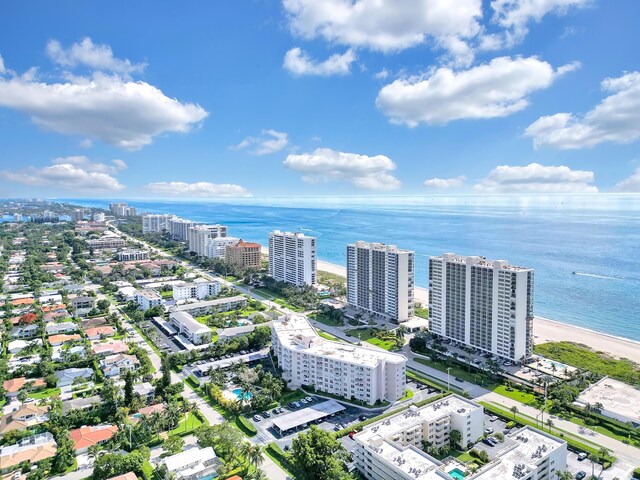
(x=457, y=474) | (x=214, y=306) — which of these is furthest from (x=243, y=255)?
(x=457, y=474)

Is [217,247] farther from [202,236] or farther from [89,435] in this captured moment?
[89,435]

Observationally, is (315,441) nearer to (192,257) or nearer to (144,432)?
(144,432)

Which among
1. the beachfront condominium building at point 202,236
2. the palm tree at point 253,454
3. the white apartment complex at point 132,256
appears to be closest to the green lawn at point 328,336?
the palm tree at point 253,454

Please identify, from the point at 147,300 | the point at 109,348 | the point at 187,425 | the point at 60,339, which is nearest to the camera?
the point at 187,425

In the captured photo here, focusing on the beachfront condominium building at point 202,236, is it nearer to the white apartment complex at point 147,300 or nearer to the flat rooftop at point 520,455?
the white apartment complex at point 147,300

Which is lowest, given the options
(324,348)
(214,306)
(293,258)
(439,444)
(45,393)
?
(45,393)

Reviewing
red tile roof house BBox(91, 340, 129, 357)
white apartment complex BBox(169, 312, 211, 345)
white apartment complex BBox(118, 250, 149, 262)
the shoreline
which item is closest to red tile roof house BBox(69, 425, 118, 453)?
red tile roof house BBox(91, 340, 129, 357)
